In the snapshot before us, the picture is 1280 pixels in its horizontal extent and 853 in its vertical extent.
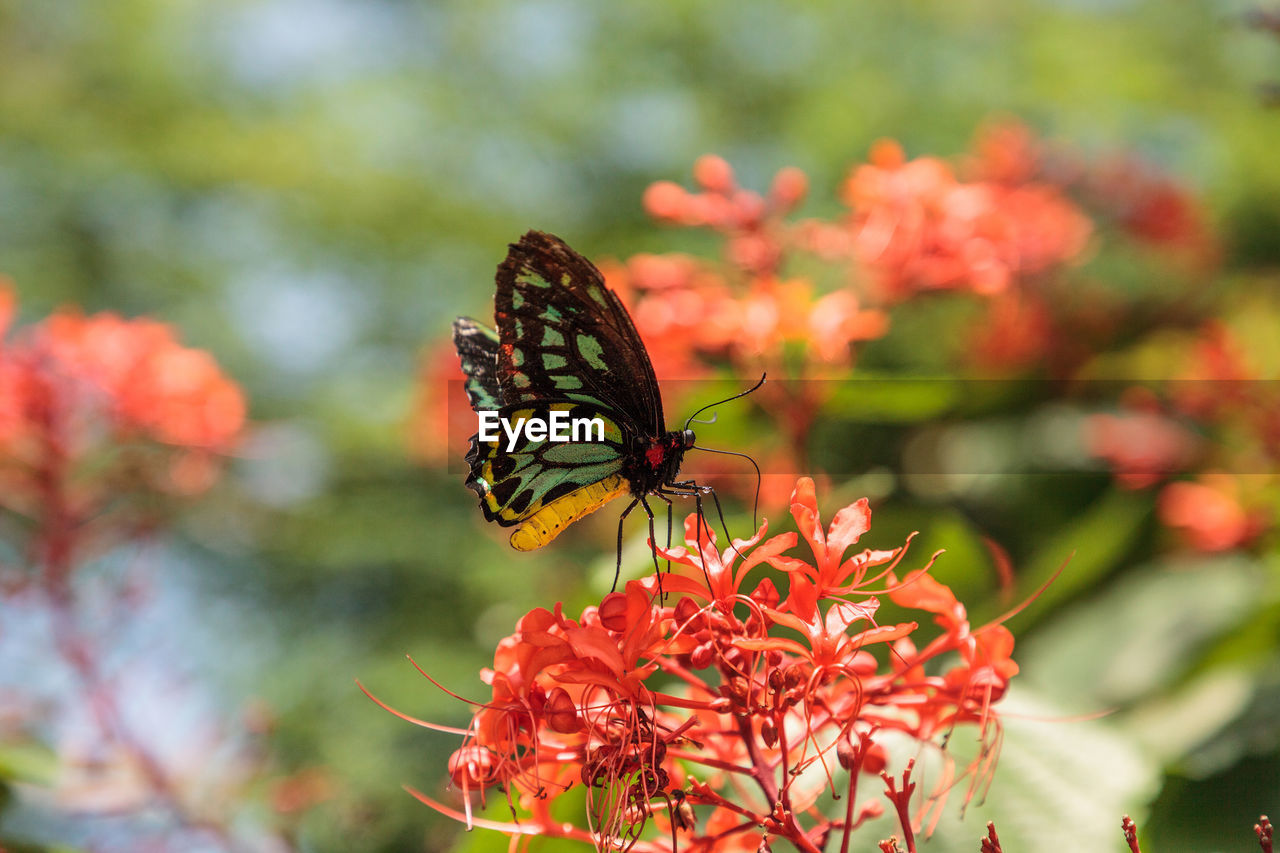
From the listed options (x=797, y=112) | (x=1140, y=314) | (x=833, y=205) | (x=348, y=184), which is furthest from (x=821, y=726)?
(x=348, y=184)

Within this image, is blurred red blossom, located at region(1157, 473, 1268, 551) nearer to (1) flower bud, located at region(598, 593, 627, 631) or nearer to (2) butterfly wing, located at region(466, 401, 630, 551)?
(2) butterfly wing, located at region(466, 401, 630, 551)

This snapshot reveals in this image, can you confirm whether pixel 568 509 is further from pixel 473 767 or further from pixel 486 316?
pixel 486 316

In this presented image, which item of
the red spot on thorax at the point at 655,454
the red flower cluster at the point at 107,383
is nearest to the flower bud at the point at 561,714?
the red spot on thorax at the point at 655,454

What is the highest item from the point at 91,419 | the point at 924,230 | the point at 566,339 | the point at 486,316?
the point at 486,316

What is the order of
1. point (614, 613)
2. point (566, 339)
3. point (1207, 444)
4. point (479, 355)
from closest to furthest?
point (614, 613)
point (566, 339)
point (479, 355)
point (1207, 444)

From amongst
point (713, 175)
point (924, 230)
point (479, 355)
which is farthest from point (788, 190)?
point (479, 355)

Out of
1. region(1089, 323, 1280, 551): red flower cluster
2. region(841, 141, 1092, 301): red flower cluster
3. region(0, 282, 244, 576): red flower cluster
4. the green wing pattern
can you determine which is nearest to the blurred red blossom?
region(1089, 323, 1280, 551): red flower cluster

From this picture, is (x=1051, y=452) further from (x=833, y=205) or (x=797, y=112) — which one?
(x=797, y=112)

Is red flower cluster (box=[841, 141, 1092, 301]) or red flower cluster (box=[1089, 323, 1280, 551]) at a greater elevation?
red flower cluster (box=[841, 141, 1092, 301])
